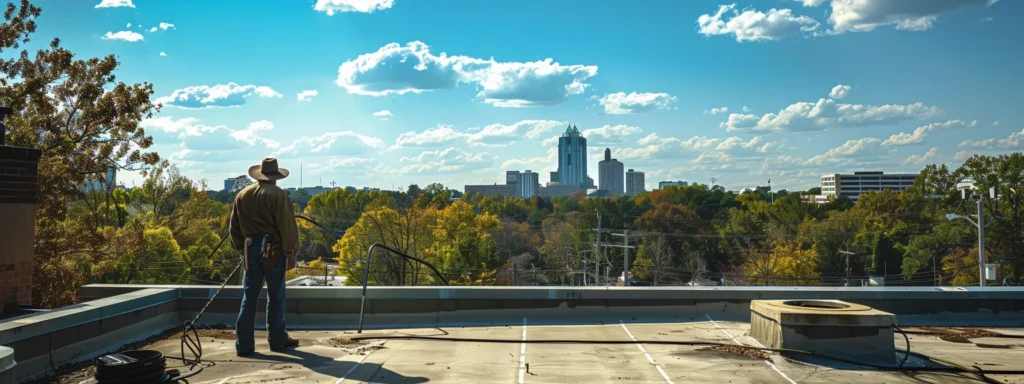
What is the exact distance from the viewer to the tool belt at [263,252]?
770 centimetres

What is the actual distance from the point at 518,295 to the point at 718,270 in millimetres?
83080

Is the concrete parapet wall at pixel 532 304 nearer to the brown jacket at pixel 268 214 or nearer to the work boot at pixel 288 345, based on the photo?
the work boot at pixel 288 345

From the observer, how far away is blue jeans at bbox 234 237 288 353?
Answer: 759 cm

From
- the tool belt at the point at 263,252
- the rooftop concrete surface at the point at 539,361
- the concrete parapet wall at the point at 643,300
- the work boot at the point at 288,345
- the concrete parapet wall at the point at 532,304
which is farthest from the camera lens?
the concrete parapet wall at the point at 643,300

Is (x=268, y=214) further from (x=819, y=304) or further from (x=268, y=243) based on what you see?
(x=819, y=304)

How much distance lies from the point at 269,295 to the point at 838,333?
607 centimetres

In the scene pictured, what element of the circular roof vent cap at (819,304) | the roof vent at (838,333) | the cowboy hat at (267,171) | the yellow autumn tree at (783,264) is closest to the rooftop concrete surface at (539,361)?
the roof vent at (838,333)

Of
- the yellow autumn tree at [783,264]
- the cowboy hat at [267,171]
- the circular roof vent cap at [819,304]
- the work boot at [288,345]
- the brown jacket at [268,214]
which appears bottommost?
the yellow autumn tree at [783,264]

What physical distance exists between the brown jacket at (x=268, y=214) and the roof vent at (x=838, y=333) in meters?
5.32

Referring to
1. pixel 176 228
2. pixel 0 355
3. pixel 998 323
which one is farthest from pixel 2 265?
pixel 176 228

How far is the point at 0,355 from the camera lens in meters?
4.56

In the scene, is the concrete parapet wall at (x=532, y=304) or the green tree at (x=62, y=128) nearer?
the concrete parapet wall at (x=532, y=304)

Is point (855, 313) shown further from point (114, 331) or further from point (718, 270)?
point (718, 270)

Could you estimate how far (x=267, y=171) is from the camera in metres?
7.96
